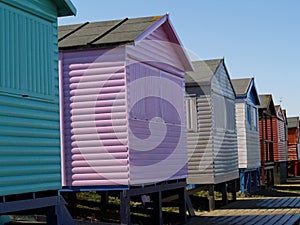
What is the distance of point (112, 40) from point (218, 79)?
27.5 feet

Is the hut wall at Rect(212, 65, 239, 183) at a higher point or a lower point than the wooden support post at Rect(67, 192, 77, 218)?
higher

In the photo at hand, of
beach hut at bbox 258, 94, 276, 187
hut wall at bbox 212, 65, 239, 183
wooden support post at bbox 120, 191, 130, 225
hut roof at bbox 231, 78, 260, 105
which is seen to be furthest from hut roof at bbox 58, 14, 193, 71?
beach hut at bbox 258, 94, 276, 187

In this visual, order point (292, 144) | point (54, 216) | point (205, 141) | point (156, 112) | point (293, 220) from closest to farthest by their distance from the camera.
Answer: point (54, 216), point (156, 112), point (293, 220), point (205, 141), point (292, 144)

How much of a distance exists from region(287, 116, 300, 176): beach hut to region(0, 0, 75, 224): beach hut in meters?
37.5

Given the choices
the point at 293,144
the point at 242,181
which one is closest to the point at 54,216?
the point at 242,181

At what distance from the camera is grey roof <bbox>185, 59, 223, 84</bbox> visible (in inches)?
760

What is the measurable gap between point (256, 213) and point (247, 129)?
8.09m

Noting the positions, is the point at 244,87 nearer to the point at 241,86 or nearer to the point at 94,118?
the point at 241,86

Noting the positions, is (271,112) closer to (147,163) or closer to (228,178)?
(228,178)

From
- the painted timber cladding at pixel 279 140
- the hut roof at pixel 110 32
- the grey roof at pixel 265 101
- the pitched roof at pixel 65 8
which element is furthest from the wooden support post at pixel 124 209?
the painted timber cladding at pixel 279 140

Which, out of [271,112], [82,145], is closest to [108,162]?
[82,145]

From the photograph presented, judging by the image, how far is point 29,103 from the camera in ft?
30.6

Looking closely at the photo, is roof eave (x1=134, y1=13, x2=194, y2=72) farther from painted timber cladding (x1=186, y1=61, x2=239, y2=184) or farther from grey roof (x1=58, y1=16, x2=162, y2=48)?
painted timber cladding (x1=186, y1=61, x2=239, y2=184)

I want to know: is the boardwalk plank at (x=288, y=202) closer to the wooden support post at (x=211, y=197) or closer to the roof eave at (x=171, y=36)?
the wooden support post at (x=211, y=197)
